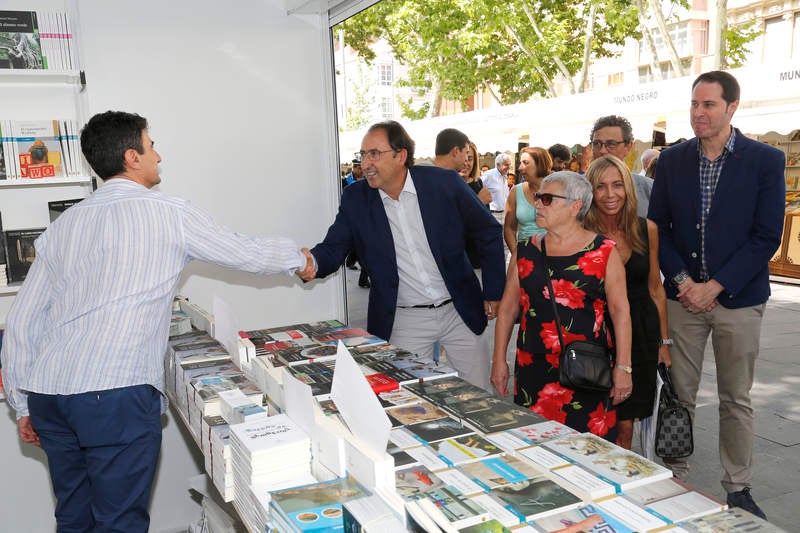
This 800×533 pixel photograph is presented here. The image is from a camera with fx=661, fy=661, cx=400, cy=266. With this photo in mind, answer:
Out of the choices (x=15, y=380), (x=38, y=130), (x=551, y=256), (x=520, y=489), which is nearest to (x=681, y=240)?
(x=551, y=256)

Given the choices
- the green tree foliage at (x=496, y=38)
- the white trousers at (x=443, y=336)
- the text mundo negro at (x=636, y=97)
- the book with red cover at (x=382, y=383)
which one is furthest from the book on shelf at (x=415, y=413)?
the green tree foliage at (x=496, y=38)

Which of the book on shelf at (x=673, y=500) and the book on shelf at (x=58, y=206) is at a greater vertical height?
the book on shelf at (x=58, y=206)

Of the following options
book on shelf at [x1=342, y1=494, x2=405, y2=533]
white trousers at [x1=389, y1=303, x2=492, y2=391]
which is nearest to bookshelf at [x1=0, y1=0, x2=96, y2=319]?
white trousers at [x1=389, y1=303, x2=492, y2=391]

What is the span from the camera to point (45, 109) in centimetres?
343

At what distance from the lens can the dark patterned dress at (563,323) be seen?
252 cm

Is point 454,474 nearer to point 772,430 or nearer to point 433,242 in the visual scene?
point 433,242

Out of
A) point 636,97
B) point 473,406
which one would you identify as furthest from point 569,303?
point 636,97

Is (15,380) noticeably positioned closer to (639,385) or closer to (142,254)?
(142,254)

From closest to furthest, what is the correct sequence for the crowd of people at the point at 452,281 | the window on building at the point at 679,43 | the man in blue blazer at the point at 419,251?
the crowd of people at the point at 452,281 < the man in blue blazer at the point at 419,251 < the window on building at the point at 679,43

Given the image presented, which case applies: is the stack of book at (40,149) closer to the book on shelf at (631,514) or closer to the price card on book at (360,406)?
the price card on book at (360,406)

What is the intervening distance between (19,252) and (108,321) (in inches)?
66.6

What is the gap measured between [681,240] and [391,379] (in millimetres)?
1706

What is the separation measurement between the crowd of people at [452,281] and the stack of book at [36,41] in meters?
1.42

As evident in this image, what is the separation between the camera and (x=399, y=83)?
21438 mm
